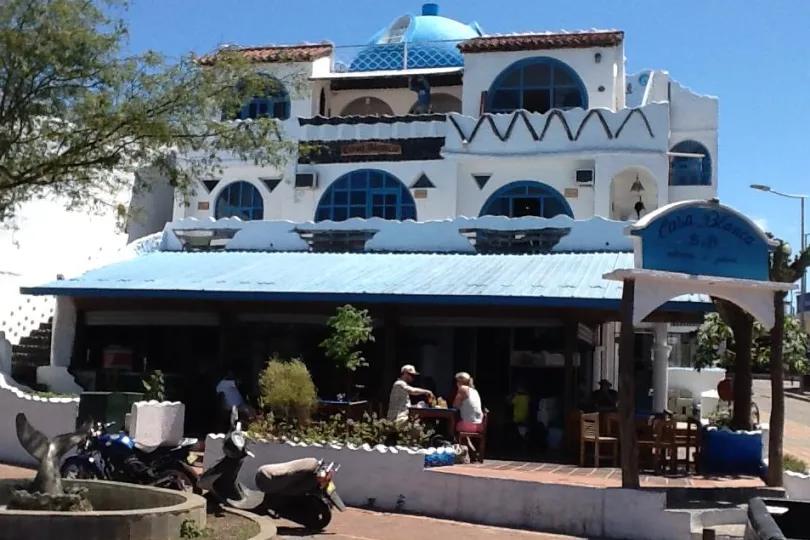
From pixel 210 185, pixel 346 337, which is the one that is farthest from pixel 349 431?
pixel 210 185

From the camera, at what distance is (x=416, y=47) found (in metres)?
24.7

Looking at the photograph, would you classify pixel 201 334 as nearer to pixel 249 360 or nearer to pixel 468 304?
pixel 249 360

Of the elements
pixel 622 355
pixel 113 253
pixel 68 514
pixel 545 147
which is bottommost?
pixel 68 514

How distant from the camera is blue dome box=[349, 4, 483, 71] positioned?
80.1 ft

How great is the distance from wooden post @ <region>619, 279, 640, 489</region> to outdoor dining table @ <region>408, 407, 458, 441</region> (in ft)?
9.61

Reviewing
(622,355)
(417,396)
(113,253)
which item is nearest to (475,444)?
(417,396)

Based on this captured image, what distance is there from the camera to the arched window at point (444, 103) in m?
24.0

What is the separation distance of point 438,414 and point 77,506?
608 cm

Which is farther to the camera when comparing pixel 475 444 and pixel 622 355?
pixel 475 444

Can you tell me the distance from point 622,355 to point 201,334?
10.4 m

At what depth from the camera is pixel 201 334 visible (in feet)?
62.6

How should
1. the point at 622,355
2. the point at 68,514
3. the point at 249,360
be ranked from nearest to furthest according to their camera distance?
the point at 68,514 → the point at 622,355 → the point at 249,360

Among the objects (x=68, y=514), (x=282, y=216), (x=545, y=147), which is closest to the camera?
(x=68, y=514)

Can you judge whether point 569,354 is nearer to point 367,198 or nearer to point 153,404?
point 153,404
